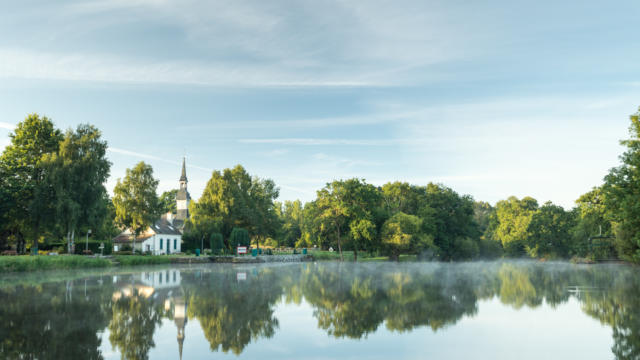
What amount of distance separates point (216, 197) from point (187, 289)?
51.8 m

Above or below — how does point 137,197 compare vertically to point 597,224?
above

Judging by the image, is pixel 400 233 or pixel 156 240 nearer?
pixel 400 233

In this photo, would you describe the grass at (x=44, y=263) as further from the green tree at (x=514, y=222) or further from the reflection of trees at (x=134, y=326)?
the green tree at (x=514, y=222)

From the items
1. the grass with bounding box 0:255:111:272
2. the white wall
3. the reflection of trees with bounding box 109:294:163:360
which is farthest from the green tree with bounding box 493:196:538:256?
the reflection of trees with bounding box 109:294:163:360

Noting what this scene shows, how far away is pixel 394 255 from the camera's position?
6669cm

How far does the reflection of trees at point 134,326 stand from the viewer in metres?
8.30

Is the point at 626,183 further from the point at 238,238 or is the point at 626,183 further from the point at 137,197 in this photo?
the point at 137,197

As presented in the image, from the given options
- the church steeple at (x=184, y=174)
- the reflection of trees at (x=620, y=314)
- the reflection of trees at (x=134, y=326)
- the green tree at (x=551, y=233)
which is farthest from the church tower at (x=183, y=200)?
the reflection of trees at (x=620, y=314)

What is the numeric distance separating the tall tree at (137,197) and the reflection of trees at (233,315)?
44086 millimetres

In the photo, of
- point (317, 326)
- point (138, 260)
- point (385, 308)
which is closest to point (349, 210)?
point (138, 260)

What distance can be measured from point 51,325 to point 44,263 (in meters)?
28.4

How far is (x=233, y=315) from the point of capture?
12062 mm

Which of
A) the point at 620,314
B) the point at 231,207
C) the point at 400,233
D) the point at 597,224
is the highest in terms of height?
the point at 231,207

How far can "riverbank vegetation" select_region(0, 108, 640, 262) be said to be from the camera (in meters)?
41.8
